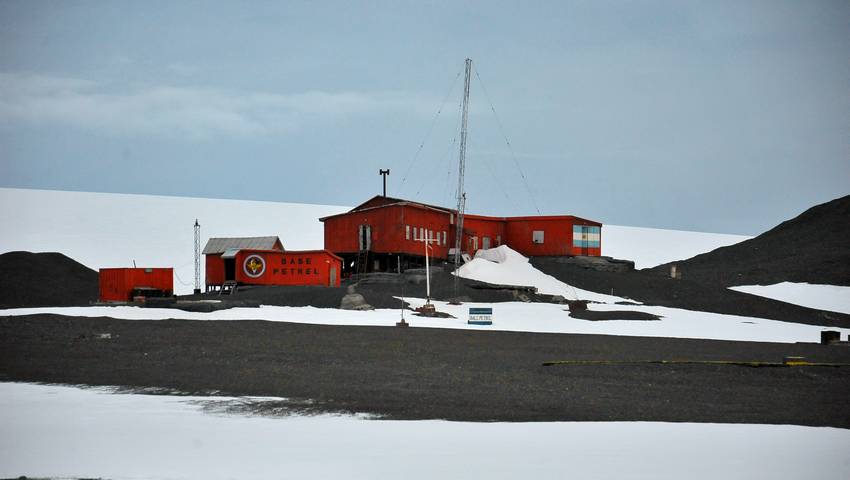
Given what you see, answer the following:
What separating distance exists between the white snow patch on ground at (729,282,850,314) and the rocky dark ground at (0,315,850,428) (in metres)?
29.1

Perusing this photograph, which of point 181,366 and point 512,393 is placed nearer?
point 512,393

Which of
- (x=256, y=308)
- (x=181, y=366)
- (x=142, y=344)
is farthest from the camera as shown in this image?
(x=256, y=308)

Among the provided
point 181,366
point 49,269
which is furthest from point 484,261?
point 181,366

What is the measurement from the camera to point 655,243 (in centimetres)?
13375

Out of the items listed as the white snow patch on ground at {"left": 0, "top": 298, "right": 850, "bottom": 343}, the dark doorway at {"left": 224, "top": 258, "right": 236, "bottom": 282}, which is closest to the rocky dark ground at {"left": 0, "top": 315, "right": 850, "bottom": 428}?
the white snow patch on ground at {"left": 0, "top": 298, "right": 850, "bottom": 343}

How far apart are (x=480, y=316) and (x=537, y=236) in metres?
31.3

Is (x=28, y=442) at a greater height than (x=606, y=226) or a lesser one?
lesser

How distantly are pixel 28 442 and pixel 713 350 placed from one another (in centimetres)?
2451

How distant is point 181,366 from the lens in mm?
23656

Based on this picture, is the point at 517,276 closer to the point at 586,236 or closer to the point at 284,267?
the point at 586,236

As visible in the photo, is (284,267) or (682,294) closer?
(284,267)

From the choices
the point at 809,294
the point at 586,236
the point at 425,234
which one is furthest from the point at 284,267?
the point at 809,294

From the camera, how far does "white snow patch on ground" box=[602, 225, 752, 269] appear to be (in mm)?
118688

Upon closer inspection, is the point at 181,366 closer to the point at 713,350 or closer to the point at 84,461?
the point at 84,461
